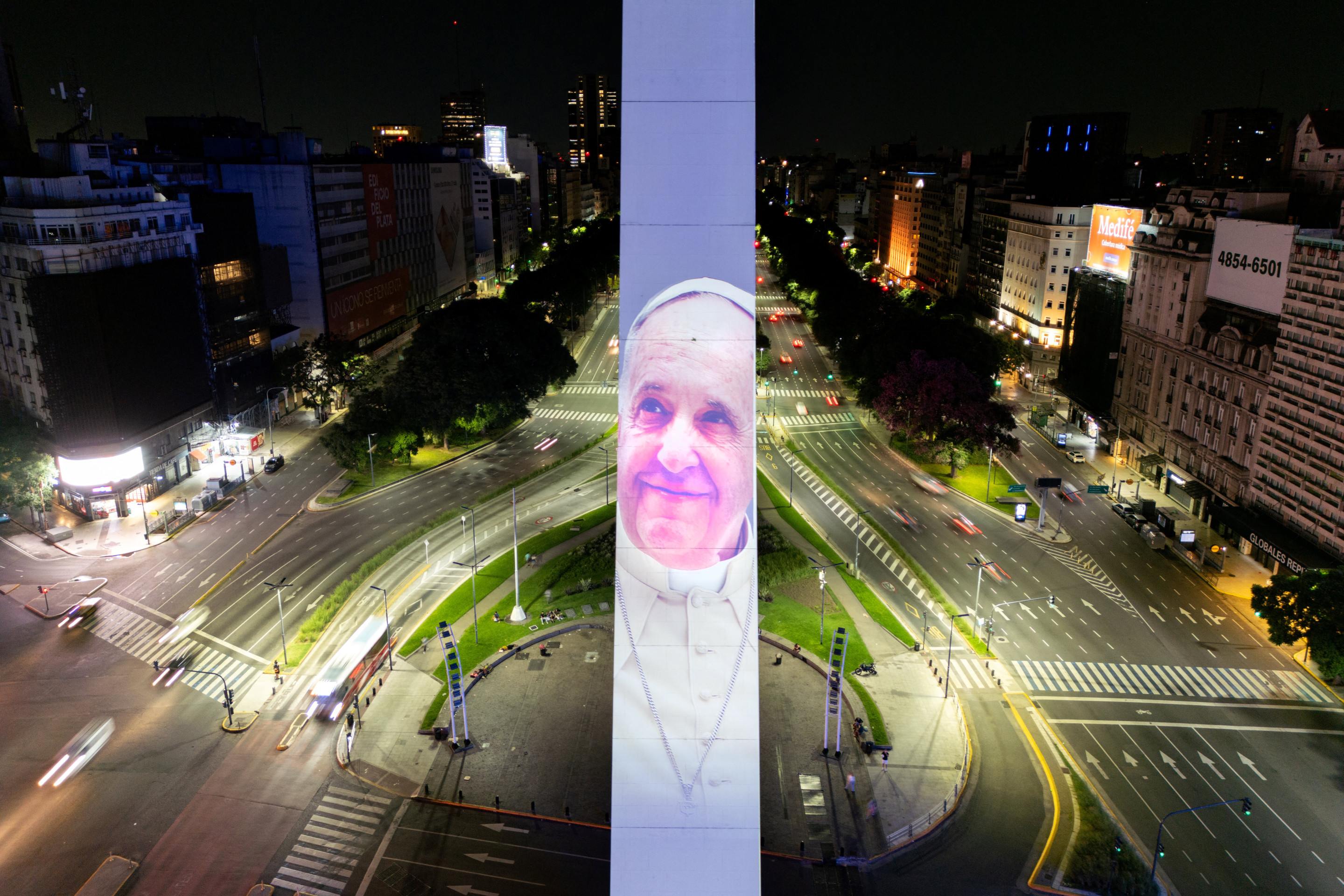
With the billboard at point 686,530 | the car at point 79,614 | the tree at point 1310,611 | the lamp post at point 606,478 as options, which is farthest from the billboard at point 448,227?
the billboard at point 686,530

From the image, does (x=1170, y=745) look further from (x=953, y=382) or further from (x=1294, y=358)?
(x=953, y=382)

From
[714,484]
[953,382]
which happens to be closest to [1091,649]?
[953,382]

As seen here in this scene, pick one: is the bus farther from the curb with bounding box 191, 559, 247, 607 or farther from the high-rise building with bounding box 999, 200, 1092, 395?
the high-rise building with bounding box 999, 200, 1092, 395

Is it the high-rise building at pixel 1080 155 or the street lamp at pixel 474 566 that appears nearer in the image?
the street lamp at pixel 474 566

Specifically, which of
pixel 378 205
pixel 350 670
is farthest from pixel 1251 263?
pixel 378 205

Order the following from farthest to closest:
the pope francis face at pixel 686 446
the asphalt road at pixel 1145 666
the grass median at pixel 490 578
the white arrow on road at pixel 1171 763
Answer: the grass median at pixel 490 578, the white arrow on road at pixel 1171 763, the asphalt road at pixel 1145 666, the pope francis face at pixel 686 446

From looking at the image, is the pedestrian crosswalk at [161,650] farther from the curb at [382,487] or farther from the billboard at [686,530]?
the billboard at [686,530]

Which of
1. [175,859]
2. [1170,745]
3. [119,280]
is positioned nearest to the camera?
[175,859]
